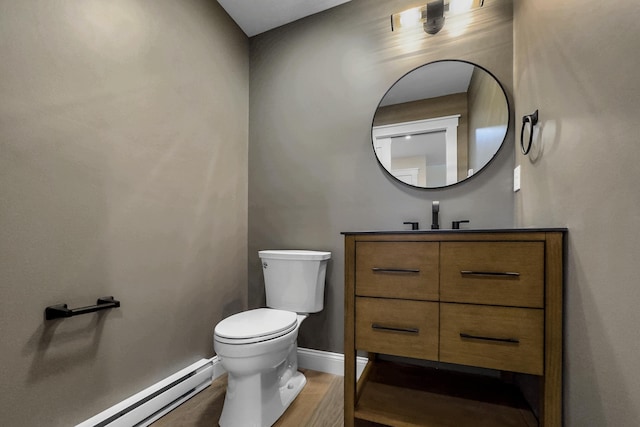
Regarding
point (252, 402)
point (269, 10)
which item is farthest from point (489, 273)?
point (269, 10)

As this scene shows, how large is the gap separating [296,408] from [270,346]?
A: 1.53 feet

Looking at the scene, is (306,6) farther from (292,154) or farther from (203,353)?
(203,353)

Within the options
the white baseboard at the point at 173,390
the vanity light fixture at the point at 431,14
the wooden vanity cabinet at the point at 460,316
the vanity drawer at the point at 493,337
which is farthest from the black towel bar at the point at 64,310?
the vanity light fixture at the point at 431,14

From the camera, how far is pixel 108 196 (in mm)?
1212

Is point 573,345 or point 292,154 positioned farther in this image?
point 292,154

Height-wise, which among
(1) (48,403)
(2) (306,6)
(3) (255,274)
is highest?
(2) (306,6)

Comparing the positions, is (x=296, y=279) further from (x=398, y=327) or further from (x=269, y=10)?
(x=269, y=10)

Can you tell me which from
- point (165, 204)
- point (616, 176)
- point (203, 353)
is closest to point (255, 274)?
point (203, 353)

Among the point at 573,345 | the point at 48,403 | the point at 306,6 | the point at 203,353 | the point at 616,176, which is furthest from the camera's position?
the point at 306,6

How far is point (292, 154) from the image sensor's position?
6.41 feet

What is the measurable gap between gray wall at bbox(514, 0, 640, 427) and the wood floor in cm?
98

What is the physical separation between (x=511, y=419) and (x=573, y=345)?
450 mm

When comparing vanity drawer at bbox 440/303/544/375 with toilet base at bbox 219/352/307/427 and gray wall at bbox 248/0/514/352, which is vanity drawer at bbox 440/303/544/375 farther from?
toilet base at bbox 219/352/307/427

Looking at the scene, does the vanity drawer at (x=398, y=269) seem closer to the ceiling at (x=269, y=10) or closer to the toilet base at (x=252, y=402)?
the toilet base at (x=252, y=402)
